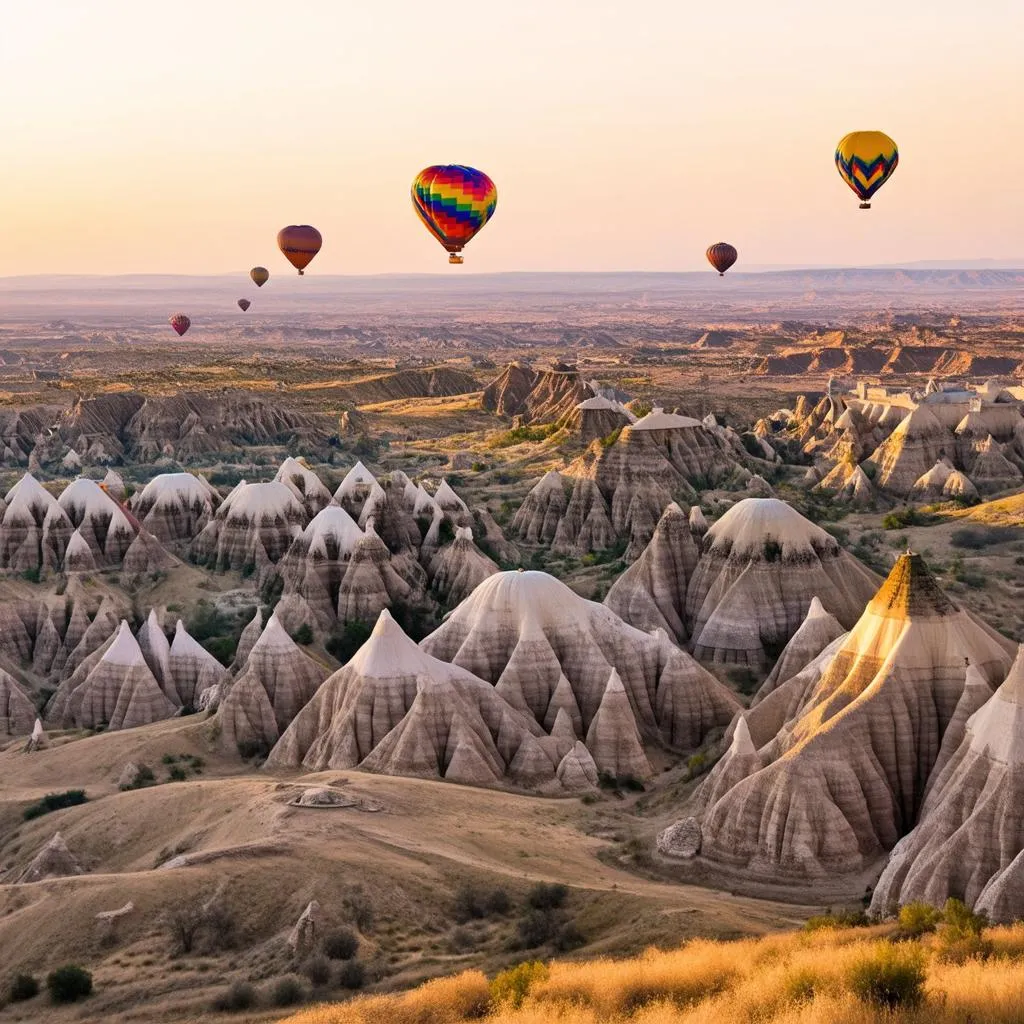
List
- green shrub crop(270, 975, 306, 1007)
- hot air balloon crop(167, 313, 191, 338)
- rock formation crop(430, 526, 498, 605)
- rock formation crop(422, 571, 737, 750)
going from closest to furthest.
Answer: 1. green shrub crop(270, 975, 306, 1007)
2. rock formation crop(422, 571, 737, 750)
3. rock formation crop(430, 526, 498, 605)
4. hot air balloon crop(167, 313, 191, 338)

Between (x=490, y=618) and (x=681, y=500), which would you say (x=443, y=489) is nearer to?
(x=681, y=500)

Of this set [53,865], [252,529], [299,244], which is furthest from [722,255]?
[53,865]

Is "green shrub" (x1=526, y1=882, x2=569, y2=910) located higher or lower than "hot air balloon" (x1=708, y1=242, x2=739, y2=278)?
lower

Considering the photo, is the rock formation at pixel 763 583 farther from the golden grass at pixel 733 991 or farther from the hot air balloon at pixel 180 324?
the hot air balloon at pixel 180 324

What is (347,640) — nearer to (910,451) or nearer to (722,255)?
(910,451)

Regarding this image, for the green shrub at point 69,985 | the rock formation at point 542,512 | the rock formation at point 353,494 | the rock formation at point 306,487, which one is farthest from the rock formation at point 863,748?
the rock formation at point 306,487

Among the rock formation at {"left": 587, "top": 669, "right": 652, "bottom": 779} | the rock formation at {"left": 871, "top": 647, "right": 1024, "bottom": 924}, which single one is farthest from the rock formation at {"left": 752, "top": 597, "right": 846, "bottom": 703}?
the rock formation at {"left": 871, "top": 647, "right": 1024, "bottom": 924}

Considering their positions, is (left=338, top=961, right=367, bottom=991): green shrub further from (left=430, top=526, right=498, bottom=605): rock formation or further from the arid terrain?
(left=430, top=526, right=498, bottom=605): rock formation
